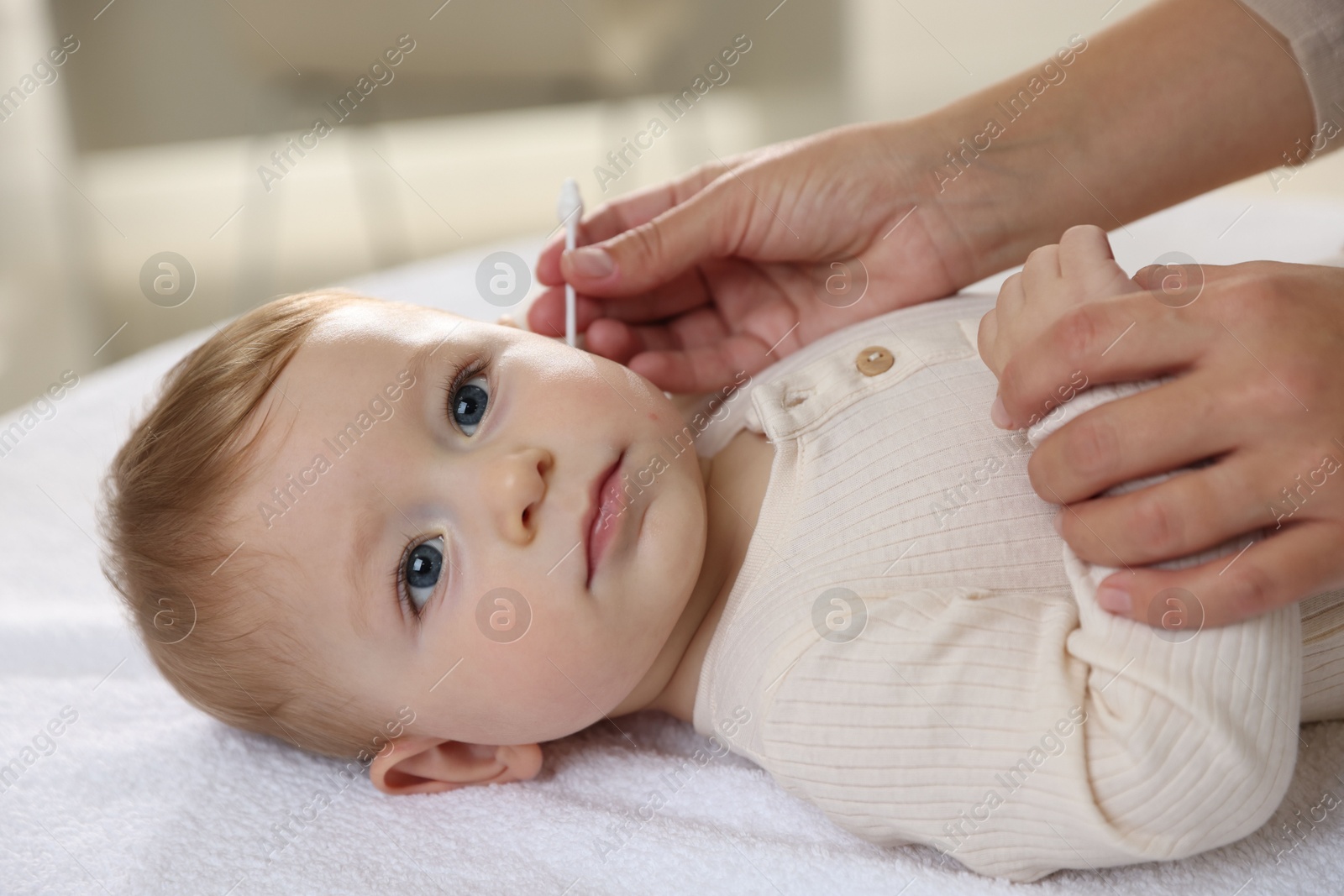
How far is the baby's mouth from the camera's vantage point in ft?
2.81

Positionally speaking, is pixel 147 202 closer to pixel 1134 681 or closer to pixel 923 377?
pixel 923 377

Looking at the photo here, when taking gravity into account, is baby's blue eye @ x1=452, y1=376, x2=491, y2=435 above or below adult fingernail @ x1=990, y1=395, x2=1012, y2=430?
above

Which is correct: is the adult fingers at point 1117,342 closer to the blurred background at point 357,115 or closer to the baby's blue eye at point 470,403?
the baby's blue eye at point 470,403

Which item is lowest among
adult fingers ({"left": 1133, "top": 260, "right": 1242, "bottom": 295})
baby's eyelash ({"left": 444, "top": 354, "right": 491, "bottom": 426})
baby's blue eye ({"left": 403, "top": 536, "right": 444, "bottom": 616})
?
baby's blue eye ({"left": 403, "top": 536, "right": 444, "bottom": 616})

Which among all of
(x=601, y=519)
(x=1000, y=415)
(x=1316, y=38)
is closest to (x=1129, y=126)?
(x=1316, y=38)

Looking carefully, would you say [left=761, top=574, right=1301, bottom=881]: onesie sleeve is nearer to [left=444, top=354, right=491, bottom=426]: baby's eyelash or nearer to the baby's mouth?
the baby's mouth

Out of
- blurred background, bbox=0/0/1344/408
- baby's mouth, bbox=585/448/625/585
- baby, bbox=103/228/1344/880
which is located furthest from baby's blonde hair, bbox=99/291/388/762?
blurred background, bbox=0/0/1344/408

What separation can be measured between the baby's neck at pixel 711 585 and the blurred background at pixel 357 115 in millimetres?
2532

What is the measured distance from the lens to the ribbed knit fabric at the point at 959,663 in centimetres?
70

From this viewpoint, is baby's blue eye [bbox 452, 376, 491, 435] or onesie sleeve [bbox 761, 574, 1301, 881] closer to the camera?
onesie sleeve [bbox 761, 574, 1301, 881]

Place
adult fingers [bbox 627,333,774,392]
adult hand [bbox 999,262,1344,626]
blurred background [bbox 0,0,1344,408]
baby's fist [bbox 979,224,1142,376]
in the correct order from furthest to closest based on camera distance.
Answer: blurred background [bbox 0,0,1344,408] → adult fingers [bbox 627,333,774,392] → baby's fist [bbox 979,224,1142,376] → adult hand [bbox 999,262,1344,626]

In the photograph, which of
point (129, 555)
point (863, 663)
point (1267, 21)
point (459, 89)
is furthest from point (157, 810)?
point (459, 89)

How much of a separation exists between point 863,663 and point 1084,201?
0.60 meters

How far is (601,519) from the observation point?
0.86 m
